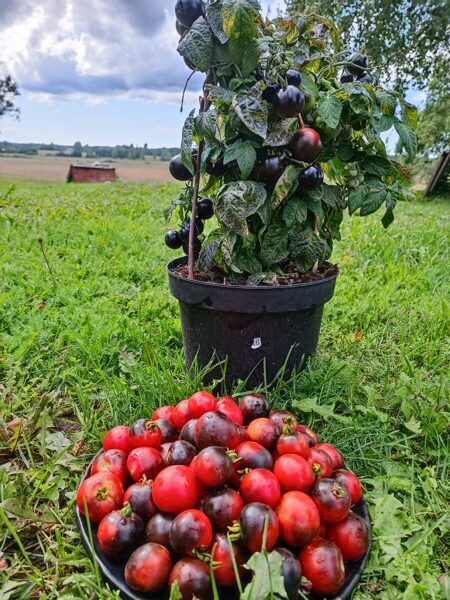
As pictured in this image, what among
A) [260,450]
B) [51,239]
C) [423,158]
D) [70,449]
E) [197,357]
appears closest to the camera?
[260,450]

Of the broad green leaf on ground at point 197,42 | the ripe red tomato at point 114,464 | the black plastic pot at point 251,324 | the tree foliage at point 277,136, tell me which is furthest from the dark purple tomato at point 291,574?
the broad green leaf on ground at point 197,42

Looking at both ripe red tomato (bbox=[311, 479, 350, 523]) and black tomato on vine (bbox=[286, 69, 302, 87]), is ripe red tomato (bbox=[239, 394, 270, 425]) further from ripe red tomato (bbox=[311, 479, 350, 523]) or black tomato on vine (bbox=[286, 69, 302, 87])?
black tomato on vine (bbox=[286, 69, 302, 87])

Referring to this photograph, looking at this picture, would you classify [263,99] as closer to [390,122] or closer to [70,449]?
[390,122]

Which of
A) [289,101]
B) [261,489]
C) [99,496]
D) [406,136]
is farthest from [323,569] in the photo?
[406,136]

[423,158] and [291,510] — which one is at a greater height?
[423,158]

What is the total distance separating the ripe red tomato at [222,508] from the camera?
1115 millimetres

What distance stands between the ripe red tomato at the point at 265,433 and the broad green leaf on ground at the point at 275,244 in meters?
0.69

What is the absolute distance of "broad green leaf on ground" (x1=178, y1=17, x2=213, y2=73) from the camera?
62.6 inches

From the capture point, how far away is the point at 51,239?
4.47 metres

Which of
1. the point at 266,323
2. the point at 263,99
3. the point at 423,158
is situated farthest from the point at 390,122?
the point at 423,158

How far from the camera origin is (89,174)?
15984 millimetres

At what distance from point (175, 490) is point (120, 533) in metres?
0.15

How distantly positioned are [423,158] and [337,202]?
14.1m

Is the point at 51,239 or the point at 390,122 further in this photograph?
the point at 51,239
